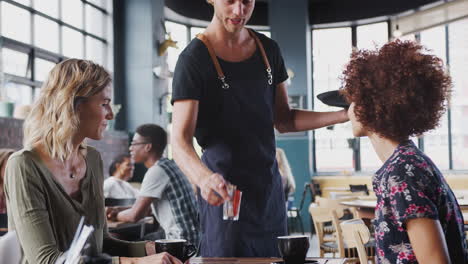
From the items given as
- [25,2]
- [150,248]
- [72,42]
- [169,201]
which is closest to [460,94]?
[72,42]

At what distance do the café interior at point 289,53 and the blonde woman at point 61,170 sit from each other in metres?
5.21

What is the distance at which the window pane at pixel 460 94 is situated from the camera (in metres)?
10.7

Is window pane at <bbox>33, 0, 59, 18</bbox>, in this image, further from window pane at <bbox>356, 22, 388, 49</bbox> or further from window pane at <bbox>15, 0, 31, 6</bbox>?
window pane at <bbox>356, 22, 388, 49</bbox>

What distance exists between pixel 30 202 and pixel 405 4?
10.6 metres

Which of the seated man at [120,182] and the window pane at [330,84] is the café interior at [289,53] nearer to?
the window pane at [330,84]

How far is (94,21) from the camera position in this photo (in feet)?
29.8

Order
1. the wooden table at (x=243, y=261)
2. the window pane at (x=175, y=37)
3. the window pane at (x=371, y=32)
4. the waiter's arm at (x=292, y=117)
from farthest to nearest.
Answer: the window pane at (x=371, y=32) < the window pane at (x=175, y=37) < the waiter's arm at (x=292, y=117) < the wooden table at (x=243, y=261)

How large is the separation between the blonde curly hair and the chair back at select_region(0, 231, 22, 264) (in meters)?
0.30

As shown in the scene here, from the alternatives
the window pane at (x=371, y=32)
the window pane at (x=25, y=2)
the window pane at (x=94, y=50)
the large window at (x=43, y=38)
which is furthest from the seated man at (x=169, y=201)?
the window pane at (x=371, y=32)

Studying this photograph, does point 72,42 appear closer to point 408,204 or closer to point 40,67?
point 40,67

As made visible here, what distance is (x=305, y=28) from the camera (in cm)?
1143

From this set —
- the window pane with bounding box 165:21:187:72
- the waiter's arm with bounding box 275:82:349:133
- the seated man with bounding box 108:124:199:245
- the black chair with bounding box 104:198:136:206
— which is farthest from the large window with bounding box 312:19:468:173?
the waiter's arm with bounding box 275:82:349:133

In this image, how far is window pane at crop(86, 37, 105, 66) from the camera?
8867 mm

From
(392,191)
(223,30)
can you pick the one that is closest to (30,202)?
(223,30)
